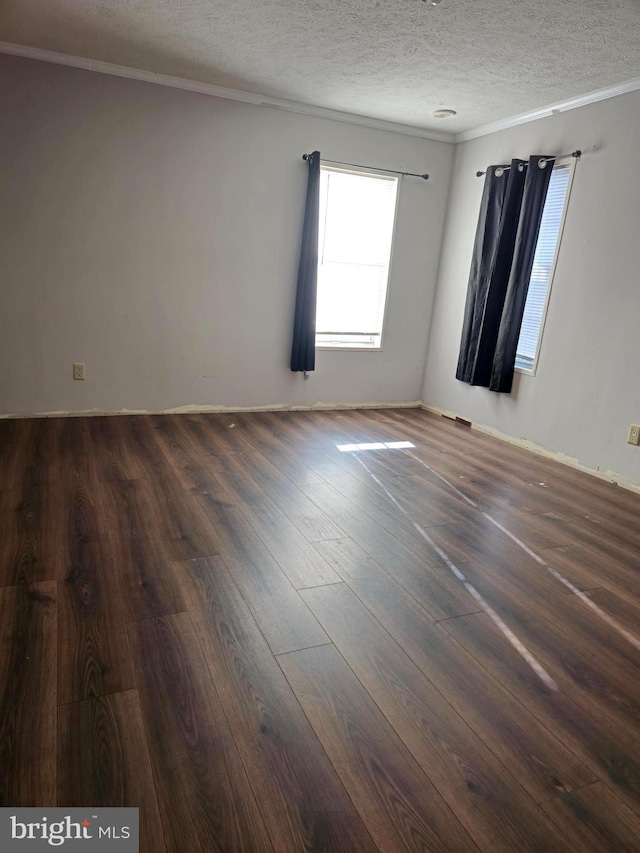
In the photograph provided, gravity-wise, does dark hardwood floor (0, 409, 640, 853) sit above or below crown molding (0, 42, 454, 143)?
below

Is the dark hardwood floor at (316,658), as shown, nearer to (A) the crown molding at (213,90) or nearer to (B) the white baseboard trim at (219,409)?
(B) the white baseboard trim at (219,409)

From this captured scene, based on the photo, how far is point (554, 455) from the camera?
4.21m

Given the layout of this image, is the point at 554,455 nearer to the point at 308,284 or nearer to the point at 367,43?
the point at 308,284

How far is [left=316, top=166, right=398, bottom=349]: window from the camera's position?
4.85 m

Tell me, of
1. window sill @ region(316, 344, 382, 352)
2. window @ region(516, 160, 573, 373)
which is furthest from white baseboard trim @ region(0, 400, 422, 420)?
window @ region(516, 160, 573, 373)

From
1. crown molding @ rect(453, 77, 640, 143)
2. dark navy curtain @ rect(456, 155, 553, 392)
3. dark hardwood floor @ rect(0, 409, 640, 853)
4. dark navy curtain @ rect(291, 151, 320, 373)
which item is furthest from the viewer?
dark navy curtain @ rect(291, 151, 320, 373)

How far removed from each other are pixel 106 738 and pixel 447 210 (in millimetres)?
5032

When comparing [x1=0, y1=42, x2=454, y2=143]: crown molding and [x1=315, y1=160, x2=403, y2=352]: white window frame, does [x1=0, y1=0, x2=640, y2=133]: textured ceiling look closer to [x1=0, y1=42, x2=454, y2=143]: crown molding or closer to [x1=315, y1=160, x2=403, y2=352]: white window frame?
[x1=0, y1=42, x2=454, y2=143]: crown molding

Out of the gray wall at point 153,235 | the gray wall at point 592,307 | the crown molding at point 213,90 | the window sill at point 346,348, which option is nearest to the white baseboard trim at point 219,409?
the gray wall at point 153,235

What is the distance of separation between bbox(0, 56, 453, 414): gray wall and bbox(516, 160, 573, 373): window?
127 centimetres

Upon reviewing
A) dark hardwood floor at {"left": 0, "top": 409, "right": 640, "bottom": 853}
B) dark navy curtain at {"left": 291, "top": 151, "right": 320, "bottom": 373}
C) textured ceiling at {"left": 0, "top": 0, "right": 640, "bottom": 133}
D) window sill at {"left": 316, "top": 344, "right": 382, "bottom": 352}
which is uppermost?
textured ceiling at {"left": 0, "top": 0, "right": 640, "bottom": 133}

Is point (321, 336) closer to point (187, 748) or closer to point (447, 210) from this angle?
point (447, 210)

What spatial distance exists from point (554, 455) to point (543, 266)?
1421mm

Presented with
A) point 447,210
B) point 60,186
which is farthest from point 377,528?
point 447,210
